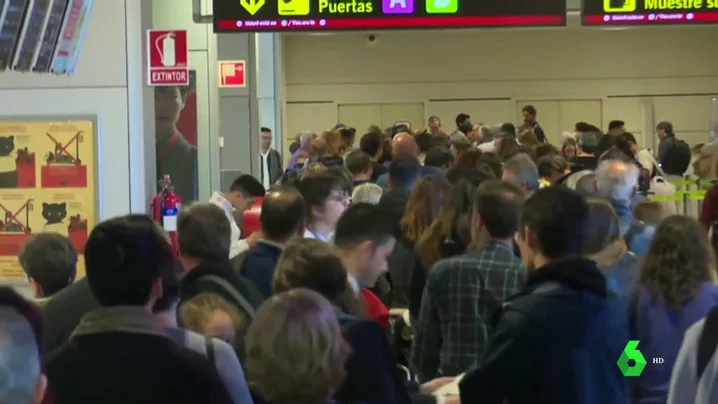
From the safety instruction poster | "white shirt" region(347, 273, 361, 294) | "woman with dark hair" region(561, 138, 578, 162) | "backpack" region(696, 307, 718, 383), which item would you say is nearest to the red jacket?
"white shirt" region(347, 273, 361, 294)

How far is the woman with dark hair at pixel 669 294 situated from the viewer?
172 inches

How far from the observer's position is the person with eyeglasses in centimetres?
560

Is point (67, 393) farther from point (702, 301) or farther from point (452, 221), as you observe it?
point (452, 221)

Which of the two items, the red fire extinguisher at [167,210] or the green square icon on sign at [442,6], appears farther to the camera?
the green square icon on sign at [442,6]

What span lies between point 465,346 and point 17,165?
4.00 m

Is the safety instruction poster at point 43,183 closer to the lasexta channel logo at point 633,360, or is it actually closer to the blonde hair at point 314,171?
the blonde hair at point 314,171

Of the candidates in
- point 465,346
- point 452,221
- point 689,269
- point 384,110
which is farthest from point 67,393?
point 384,110

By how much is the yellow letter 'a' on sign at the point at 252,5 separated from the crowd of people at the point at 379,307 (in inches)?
127

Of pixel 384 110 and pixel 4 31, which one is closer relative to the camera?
pixel 4 31

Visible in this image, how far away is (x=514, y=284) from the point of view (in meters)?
4.62

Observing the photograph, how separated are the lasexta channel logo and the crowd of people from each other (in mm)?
12

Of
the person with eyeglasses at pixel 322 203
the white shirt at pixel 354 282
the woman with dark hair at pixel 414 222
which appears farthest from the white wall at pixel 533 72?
the white shirt at pixel 354 282

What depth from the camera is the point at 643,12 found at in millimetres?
9320

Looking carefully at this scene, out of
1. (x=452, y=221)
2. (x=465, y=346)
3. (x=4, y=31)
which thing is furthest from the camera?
(x=4, y=31)
